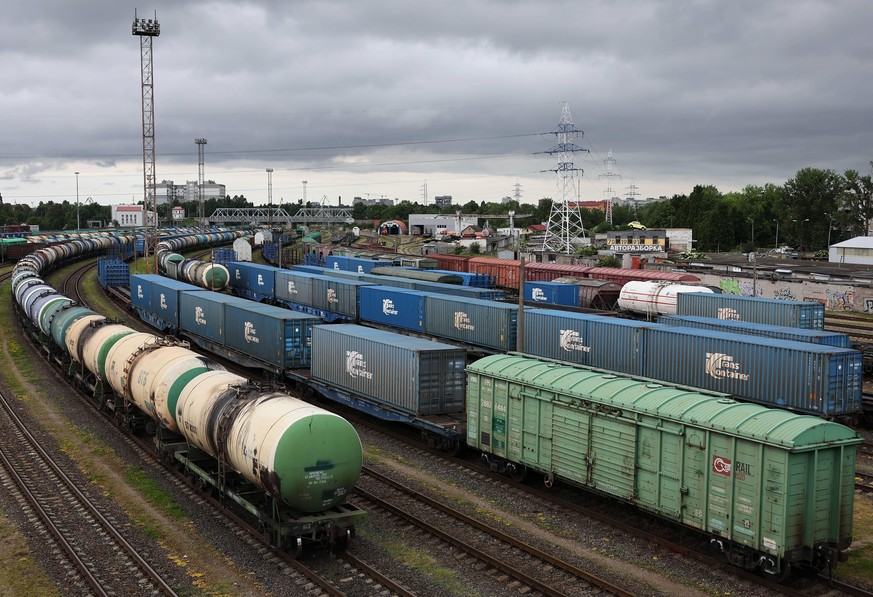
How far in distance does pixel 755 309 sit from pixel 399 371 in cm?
2008

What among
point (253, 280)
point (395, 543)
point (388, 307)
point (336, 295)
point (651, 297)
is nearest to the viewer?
point (395, 543)

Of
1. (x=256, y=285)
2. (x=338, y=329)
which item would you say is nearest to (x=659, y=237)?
(x=256, y=285)

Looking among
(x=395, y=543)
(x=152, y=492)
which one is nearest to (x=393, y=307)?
(x=152, y=492)

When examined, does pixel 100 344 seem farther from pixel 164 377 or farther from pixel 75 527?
pixel 75 527

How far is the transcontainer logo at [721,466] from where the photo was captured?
16.1 m

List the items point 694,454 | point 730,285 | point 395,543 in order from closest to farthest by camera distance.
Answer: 1. point 694,454
2. point 395,543
3. point 730,285

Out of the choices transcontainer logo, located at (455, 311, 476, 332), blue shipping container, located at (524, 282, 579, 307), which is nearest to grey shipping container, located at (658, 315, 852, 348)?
transcontainer logo, located at (455, 311, 476, 332)

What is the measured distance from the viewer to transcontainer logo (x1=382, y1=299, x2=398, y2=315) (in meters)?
42.3

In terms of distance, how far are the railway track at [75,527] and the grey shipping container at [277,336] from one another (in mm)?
9795

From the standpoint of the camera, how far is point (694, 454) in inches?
661

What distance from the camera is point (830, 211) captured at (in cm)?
13862

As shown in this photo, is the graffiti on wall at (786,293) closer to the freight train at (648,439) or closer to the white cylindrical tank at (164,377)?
the freight train at (648,439)

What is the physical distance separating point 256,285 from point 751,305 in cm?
3789

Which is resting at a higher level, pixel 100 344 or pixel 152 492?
pixel 100 344
